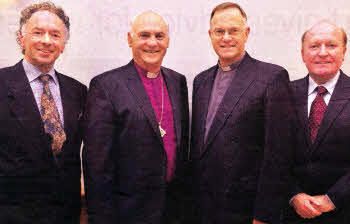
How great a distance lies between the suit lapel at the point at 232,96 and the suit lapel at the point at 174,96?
201mm

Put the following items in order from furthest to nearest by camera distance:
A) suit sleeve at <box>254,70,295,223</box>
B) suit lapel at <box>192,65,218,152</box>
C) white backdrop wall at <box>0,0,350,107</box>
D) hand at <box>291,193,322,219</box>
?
white backdrop wall at <box>0,0,350,107</box>, suit lapel at <box>192,65,218,152</box>, hand at <box>291,193,322,219</box>, suit sleeve at <box>254,70,295,223</box>

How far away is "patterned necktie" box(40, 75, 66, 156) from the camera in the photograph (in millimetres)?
1623

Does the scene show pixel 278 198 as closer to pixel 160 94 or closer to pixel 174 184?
pixel 174 184

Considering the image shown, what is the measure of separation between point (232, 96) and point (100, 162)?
775 millimetres

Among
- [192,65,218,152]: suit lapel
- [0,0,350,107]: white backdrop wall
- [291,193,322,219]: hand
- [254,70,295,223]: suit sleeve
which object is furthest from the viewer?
[0,0,350,107]: white backdrop wall

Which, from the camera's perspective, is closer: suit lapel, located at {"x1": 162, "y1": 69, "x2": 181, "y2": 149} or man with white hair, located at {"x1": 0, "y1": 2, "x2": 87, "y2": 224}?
man with white hair, located at {"x1": 0, "y1": 2, "x2": 87, "y2": 224}

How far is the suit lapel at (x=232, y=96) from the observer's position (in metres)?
1.56

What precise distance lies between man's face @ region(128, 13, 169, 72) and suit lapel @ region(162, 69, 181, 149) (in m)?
0.15

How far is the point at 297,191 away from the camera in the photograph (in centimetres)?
166

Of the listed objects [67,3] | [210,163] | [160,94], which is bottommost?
[210,163]

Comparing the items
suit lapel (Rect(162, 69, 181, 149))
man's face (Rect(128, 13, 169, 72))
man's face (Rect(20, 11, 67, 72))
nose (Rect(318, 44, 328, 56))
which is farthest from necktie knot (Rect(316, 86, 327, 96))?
man's face (Rect(20, 11, 67, 72))

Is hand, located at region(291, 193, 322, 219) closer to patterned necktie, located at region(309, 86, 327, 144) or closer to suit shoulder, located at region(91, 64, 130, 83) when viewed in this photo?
patterned necktie, located at region(309, 86, 327, 144)

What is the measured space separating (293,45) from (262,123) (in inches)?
37.9

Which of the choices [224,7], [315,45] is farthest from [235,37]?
[315,45]
